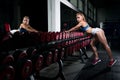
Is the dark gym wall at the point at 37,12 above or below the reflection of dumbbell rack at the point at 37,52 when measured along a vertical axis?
above

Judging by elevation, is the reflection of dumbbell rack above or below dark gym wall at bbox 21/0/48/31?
below

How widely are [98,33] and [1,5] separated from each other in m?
3.70

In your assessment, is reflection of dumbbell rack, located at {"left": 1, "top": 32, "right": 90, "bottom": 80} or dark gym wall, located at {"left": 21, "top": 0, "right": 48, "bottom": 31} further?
dark gym wall, located at {"left": 21, "top": 0, "right": 48, "bottom": 31}

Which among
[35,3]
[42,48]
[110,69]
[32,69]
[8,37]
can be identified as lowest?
[110,69]

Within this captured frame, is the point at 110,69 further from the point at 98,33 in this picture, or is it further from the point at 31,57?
the point at 31,57

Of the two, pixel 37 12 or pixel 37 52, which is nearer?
pixel 37 52

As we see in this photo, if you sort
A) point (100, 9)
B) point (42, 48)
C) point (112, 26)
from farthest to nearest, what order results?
1. point (100, 9)
2. point (112, 26)
3. point (42, 48)

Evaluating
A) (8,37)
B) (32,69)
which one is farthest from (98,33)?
(8,37)

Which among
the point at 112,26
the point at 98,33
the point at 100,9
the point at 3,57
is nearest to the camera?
the point at 3,57

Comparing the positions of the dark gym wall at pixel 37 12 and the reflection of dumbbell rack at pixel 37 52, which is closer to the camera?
the reflection of dumbbell rack at pixel 37 52

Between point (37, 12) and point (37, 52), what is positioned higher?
point (37, 12)

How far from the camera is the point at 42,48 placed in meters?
3.02

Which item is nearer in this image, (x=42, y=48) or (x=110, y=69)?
(x=42, y=48)

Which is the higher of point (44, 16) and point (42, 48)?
point (44, 16)
